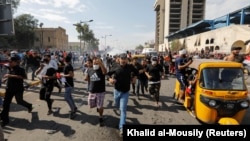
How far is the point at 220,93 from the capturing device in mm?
5895

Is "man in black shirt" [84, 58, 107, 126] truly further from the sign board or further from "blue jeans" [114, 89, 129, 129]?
the sign board

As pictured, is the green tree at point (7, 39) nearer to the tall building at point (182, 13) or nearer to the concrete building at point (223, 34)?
the concrete building at point (223, 34)

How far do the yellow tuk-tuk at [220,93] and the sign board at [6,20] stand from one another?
5.07m

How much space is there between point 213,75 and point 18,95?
5311mm

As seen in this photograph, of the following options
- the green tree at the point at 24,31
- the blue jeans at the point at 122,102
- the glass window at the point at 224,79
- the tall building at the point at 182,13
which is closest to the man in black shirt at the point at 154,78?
the glass window at the point at 224,79

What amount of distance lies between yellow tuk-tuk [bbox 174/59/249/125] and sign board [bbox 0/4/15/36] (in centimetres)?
507

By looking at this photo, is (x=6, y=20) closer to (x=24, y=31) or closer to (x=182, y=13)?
(x=24, y=31)

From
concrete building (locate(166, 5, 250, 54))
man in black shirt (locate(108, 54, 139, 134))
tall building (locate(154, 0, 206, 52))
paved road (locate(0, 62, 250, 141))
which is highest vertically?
tall building (locate(154, 0, 206, 52))

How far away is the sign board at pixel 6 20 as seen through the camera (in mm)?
5852

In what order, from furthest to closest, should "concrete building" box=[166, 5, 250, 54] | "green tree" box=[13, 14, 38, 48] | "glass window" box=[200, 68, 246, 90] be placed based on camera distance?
1. "green tree" box=[13, 14, 38, 48]
2. "concrete building" box=[166, 5, 250, 54]
3. "glass window" box=[200, 68, 246, 90]

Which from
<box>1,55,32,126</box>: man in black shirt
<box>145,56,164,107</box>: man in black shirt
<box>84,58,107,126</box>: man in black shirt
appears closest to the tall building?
<box>145,56,164,107</box>: man in black shirt

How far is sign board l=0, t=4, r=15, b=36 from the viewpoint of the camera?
585cm

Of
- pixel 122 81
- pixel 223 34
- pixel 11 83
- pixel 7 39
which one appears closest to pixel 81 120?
pixel 122 81

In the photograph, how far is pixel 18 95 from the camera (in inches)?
258
